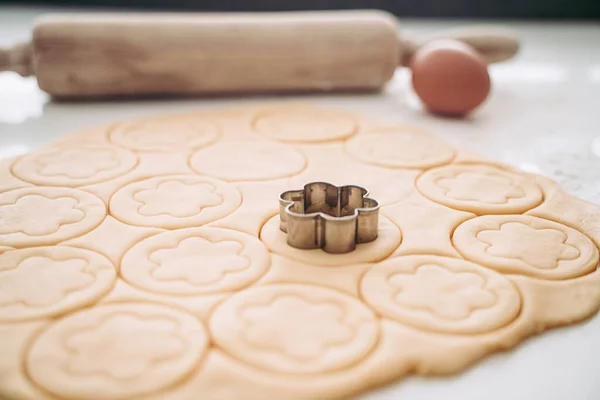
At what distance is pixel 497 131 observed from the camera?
1520mm

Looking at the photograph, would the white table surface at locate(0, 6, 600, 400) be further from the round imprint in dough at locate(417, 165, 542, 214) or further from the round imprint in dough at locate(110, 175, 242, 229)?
the round imprint in dough at locate(110, 175, 242, 229)

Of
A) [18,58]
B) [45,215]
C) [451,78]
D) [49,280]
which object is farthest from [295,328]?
[18,58]

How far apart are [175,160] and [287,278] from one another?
492 mm

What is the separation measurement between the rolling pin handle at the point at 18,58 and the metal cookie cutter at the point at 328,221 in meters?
0.96

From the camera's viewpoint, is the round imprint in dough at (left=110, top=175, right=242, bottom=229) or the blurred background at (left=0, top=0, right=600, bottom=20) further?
the blurred background at (left=0, top=0, right=600, bottom=20)

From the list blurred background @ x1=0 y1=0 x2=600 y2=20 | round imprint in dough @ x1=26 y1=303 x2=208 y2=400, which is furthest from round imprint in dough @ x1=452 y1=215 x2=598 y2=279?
blurred background @ x1=0 y1=0 x2=600 y2=20

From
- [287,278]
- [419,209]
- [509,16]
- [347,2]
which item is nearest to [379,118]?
[419,209]

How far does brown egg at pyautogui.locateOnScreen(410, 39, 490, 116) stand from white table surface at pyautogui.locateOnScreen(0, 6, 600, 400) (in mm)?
49

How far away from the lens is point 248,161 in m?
1.28

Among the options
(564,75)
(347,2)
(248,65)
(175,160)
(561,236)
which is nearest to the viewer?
(561,236)

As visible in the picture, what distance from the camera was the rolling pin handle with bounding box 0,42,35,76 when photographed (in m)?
1.58

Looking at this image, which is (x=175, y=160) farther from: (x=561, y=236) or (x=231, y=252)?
(x=561, y=236)

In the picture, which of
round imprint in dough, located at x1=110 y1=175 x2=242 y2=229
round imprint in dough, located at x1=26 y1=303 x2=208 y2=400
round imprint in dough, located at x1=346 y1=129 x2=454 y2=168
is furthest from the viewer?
round imprint in dough, located at x1=346 y1=129 x2=454 y2=168

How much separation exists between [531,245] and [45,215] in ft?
2.61
